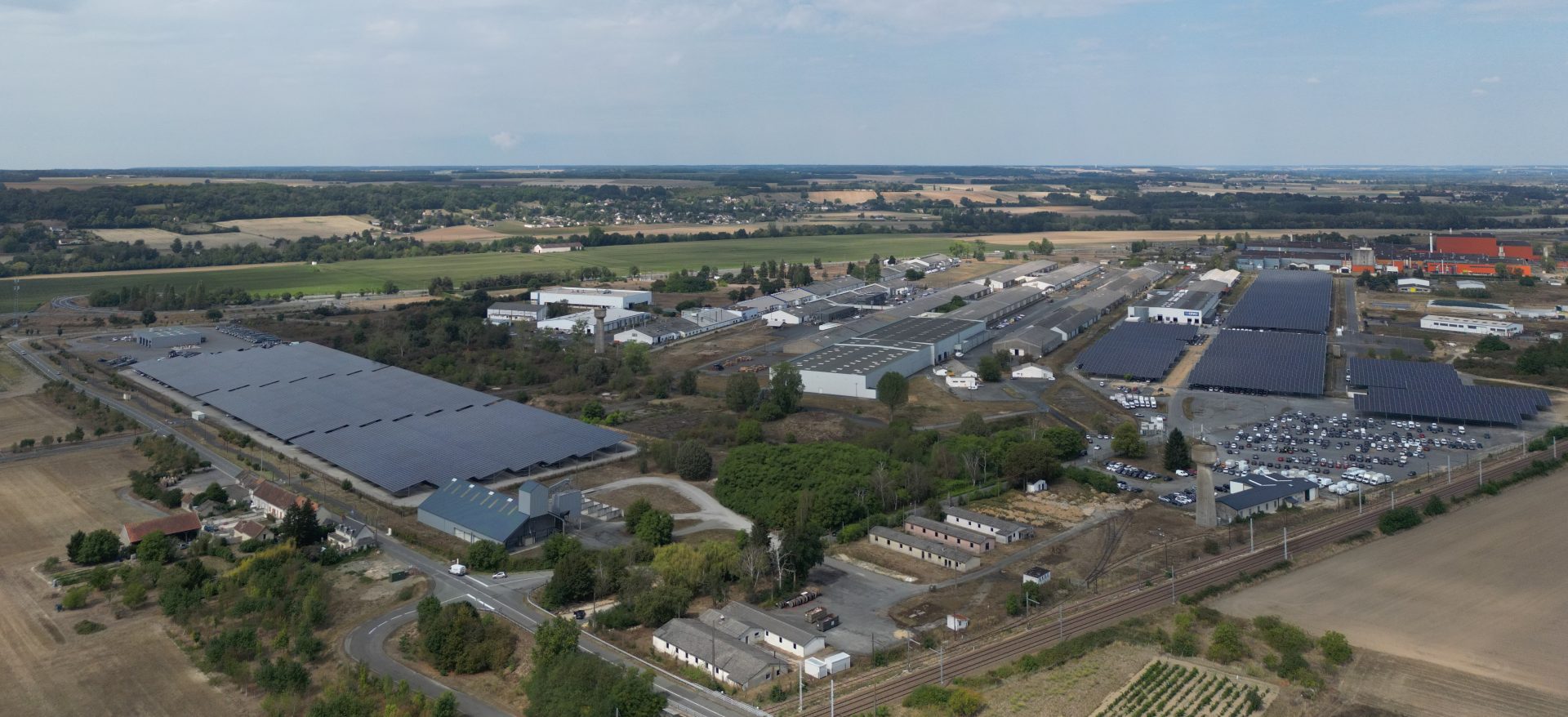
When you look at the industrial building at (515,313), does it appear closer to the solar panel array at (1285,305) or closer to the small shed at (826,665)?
the solar panel array at (1285,305)

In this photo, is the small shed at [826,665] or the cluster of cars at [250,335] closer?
the small shed at [826,665]

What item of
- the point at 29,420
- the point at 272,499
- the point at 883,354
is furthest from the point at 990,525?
the point at 29,420

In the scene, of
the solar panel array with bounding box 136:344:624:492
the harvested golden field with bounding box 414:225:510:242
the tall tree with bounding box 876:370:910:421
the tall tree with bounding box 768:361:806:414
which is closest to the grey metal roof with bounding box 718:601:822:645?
the solar panel array with bounding box 136:344:624:492

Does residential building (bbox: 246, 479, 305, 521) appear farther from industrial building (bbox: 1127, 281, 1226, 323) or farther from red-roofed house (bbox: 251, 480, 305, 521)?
industrial building (bbox: 1127, 281, 1226, 323)

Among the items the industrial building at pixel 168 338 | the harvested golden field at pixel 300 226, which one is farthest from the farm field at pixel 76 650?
the harvested golden field at pixel 300 226

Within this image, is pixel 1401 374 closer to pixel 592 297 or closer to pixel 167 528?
pixel 167 528

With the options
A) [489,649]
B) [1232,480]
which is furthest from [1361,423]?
[489,649]
